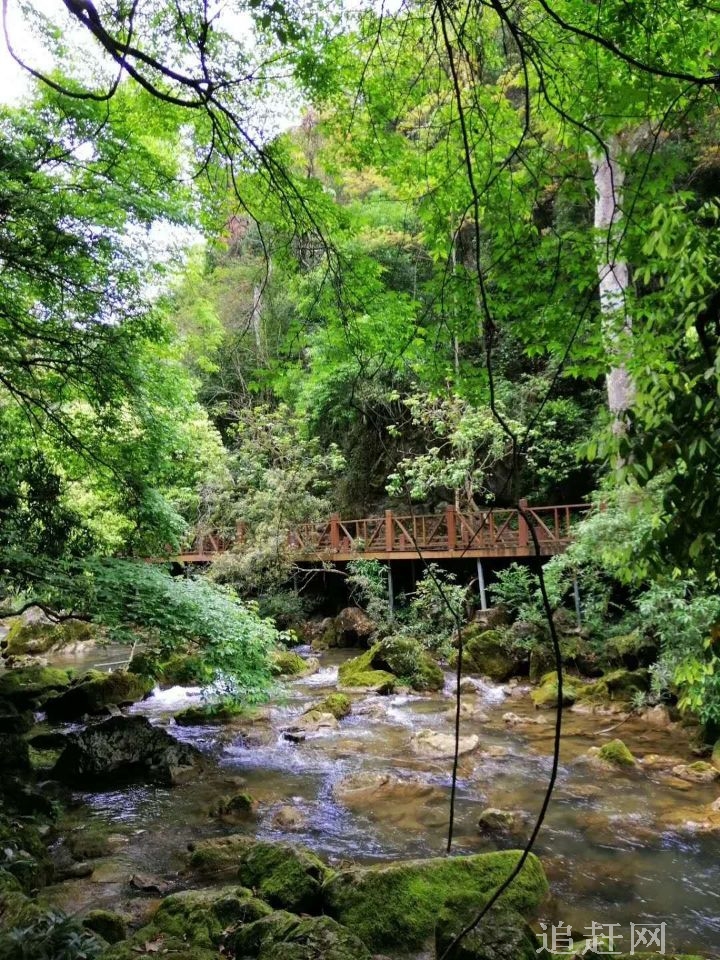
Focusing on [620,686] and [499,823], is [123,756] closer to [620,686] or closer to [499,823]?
[499,823]

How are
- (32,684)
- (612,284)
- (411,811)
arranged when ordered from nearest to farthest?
1. (411,811)
2. (612,284)
3. (32,684)

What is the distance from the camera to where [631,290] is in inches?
131

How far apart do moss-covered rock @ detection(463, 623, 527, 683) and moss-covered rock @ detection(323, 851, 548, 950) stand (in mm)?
6762

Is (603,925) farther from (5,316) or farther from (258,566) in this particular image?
(258,566)

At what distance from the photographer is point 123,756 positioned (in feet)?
23.9

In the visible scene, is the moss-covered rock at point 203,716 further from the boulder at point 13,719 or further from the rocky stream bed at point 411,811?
the boulder at point 13,719

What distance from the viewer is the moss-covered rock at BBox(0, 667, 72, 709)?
995 centimetres

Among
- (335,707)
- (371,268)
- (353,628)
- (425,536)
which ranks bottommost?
(335,707)

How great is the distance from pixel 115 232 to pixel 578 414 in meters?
11.3

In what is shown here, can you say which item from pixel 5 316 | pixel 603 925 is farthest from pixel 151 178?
pixel 603 925

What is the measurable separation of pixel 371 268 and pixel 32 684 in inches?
402

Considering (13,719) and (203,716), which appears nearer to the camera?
(13,719)

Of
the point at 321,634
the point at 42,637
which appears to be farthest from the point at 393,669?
the point at 42,637

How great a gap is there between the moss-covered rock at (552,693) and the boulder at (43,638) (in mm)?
10549
